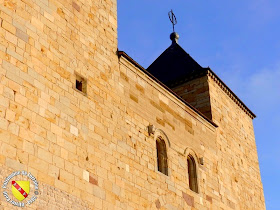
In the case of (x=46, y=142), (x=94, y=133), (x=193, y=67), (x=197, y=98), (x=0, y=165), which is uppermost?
(x=193, y=67)

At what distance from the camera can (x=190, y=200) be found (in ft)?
40.4

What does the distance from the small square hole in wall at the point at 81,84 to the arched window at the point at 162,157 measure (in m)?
2.56

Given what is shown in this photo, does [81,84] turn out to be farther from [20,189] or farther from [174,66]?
[174,66]

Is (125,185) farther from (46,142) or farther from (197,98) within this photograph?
(197,98)

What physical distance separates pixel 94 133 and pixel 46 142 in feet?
4.44

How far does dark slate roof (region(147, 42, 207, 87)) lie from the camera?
16.2m

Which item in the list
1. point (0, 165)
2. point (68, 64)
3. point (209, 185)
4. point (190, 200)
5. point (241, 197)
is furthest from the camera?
point (241, 197)

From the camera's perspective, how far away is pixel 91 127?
10.1 meters

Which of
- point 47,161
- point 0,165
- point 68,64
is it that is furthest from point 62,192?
point 68,64

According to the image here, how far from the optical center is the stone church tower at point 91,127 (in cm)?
863

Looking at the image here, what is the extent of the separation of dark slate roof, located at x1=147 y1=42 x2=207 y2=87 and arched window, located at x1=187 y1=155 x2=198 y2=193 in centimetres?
333

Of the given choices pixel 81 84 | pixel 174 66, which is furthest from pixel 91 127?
pixel 174 66

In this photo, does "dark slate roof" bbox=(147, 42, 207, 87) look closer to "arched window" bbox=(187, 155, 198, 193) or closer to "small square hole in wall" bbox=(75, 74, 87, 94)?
"arched window" bbox=(187, 155, 198, 193)

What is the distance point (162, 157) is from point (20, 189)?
4.47 metres
